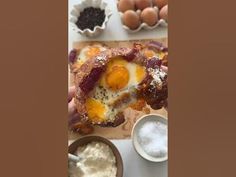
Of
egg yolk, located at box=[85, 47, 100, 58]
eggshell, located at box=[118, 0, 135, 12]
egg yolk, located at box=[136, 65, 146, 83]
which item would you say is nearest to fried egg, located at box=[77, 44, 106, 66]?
egg yolk, located at box=[85, 47, 100, 58]

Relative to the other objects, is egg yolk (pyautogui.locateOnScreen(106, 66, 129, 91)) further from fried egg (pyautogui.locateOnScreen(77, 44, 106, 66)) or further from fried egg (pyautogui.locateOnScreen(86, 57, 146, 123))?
fried egg (pyautogui.locateOnScreen(77, 44, 106, 66))

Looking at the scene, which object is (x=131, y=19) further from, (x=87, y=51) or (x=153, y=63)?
(x=153, y=63)

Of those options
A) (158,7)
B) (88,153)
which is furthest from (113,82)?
(158,7)

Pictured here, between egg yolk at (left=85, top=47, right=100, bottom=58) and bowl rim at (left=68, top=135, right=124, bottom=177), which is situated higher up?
egg yolk at (left=85, top=47, right=100, bottom=58)

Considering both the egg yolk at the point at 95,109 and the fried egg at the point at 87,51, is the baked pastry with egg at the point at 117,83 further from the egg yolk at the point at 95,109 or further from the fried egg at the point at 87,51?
the fried egg at the point at 87,51

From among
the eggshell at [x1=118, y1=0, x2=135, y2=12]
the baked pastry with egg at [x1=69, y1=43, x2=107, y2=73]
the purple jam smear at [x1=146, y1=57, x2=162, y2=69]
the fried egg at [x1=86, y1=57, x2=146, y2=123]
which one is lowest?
the fried egg at [x1=86, y1=57, x2=146, y2=123]

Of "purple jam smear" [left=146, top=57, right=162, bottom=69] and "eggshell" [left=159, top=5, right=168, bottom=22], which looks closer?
"purple jam smear" [left=146, top=57, right=162, bottom=69]

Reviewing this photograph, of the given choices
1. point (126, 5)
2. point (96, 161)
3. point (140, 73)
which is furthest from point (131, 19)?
point (96, 161)
